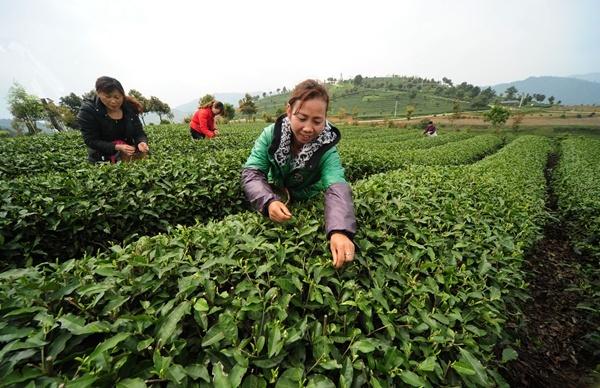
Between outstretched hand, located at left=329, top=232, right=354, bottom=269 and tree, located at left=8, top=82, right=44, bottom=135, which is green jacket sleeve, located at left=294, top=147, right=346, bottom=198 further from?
tree, located at left=8, top=82, right=44, bottom=135

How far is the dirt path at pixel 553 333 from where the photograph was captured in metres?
2.64

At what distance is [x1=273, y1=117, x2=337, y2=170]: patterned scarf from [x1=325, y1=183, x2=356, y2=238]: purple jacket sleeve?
0.37 meters

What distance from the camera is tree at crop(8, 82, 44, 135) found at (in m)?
46.5

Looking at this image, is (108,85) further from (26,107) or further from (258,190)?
(26,107)

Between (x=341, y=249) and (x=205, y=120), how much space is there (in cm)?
685

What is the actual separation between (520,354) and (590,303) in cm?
142

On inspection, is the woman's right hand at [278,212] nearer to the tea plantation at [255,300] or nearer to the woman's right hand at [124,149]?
the tea plantation at [255,300]

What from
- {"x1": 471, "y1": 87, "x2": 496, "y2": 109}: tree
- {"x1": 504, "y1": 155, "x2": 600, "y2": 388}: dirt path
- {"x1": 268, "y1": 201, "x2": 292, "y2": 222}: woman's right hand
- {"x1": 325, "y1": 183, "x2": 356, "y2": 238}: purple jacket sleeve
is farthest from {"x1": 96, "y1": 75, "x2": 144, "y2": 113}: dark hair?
{"x1": 471, "y1": 87, "x2": 496, "y2": 109}: tree

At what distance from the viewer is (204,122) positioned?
24.8 feet

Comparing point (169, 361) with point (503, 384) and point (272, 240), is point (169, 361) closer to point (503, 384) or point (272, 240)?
point (272, 240)

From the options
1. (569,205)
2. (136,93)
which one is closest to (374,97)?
(136,93)

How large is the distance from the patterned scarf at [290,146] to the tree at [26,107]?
58.9 meters

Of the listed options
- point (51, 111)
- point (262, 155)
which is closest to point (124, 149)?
point (262, 155)

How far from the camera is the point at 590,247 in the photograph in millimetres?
4520
